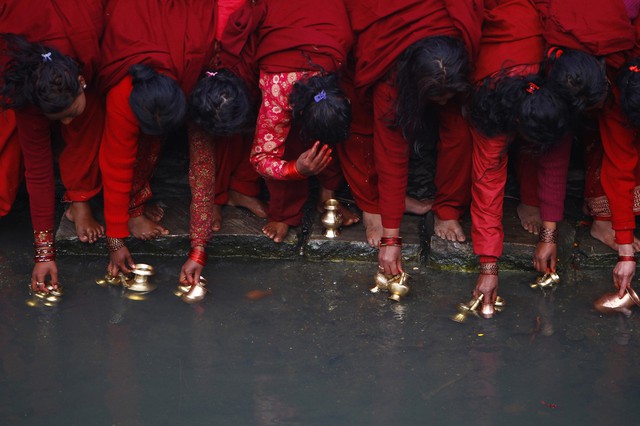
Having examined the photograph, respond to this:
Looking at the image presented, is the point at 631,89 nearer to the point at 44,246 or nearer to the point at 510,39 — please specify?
the point at 510,39

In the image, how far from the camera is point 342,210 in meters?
4.25

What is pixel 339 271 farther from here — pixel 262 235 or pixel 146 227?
pixel 146 227

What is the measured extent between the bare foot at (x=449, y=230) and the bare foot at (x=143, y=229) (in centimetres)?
→ 126

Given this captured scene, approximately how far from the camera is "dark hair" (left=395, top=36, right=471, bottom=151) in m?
3.36

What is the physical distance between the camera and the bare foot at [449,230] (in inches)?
159

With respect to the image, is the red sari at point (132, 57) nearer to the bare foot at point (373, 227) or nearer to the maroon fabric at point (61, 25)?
the maroon fabric at point (61, 25)

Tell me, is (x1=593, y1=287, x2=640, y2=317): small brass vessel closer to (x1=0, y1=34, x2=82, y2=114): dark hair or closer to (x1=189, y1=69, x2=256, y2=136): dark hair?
(x1=189, y1=69, x2=256, y2=136): dark hair

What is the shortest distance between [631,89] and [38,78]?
2.23 meters

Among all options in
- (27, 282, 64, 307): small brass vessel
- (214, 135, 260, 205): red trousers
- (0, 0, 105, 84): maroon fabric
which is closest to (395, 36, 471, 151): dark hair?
(214, 135, 260, 205): red trousers

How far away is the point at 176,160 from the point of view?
456 cm

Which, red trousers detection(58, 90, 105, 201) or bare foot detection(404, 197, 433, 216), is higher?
red trousers detection(58, 90, 105, 201)

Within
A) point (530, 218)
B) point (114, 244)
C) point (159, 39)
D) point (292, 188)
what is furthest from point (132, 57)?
point (530, 218)

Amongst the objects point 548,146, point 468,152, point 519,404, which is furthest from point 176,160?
point 519,404

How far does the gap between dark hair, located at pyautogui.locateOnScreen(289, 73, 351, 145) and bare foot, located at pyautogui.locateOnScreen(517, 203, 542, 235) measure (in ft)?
3.58
